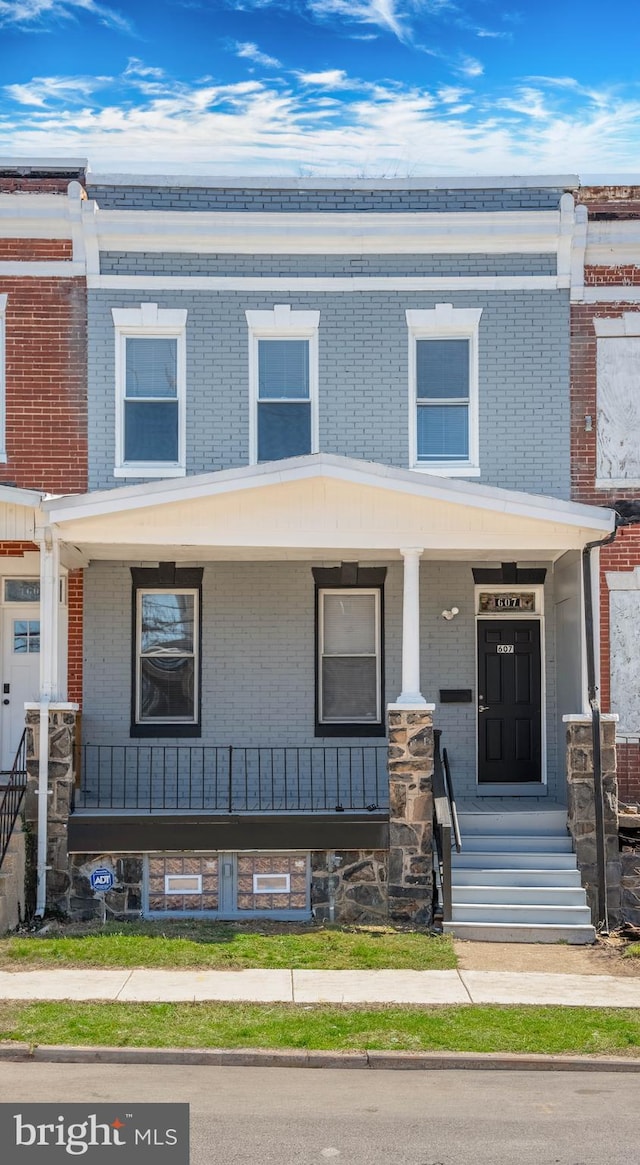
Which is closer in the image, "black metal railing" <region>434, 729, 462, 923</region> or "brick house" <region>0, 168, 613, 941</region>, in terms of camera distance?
"black metal railing" <region>434, 729, 462, 923</region>

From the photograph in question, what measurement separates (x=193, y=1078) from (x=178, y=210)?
1014cm

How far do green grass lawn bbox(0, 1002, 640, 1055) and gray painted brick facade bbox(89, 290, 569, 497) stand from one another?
695cm

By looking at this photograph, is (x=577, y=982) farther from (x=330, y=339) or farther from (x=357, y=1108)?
(x=330, y=339)

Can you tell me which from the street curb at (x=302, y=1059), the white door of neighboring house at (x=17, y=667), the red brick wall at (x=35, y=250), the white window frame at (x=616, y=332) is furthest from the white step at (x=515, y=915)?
the red brick wall at (x=35, y=250)

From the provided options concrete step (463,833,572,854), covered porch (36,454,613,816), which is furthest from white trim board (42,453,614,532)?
concrete step (463,833,572,854)

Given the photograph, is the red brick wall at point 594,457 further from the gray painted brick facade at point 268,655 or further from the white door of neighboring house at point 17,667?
the white door of neighboring house at point 17,667

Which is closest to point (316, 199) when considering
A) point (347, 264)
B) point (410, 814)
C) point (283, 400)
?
point (347, 264)

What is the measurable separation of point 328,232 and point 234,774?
631 centimetres

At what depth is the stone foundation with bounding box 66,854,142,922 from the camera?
13250 mm

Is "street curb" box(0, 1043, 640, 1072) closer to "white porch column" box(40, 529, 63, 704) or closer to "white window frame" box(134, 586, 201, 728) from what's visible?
"white porch column" box(40, 529, 63, 704)

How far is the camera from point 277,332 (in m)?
15.2

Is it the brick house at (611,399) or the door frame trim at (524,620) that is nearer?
the brick house at (611,399)

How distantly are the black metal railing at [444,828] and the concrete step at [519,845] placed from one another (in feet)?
0.75

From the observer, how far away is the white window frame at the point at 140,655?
50.1 feet
